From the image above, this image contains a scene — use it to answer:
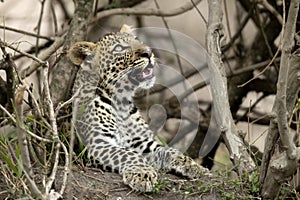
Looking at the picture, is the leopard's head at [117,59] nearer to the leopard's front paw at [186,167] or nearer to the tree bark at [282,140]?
the leopard's front paw at [186,167]

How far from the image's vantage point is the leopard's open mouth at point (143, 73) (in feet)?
19.7

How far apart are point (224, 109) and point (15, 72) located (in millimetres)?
1512

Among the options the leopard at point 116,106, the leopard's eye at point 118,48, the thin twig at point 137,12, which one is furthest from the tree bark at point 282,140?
the thin twig at point 137,12

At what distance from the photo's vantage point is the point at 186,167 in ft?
18.7

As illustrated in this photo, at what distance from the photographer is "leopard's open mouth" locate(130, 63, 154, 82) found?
601 centimetres

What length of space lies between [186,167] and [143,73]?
0.79m

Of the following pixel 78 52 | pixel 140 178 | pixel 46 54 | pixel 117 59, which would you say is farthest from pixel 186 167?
pixel 46 54

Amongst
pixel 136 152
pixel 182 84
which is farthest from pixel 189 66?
pixel 136 152

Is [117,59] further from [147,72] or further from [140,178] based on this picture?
[140,178]

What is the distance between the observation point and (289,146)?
4.77 metres

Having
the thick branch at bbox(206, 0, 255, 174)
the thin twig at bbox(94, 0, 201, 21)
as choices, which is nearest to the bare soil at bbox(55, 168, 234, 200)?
the thick branch at bbox(206, 0, 255, 174)

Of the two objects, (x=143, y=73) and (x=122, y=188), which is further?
(x=143, y=73)

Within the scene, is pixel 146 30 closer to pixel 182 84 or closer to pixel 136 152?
pixel 182 84

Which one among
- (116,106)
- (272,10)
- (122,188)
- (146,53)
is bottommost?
(122,188)
